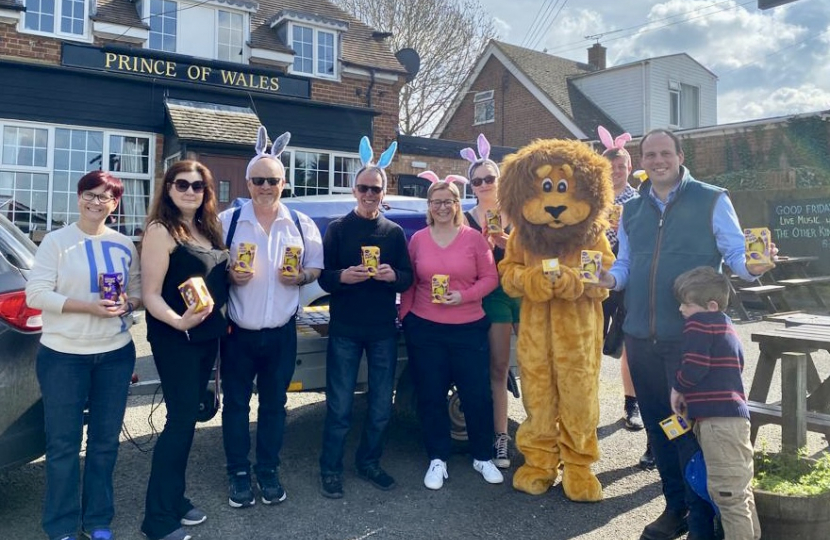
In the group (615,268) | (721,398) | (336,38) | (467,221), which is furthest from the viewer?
(336,38)

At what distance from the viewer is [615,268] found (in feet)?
12.3

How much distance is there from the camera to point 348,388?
3.96 metres

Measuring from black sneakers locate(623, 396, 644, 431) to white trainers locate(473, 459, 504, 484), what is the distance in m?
1.53

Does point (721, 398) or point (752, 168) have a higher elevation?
point (752, 168)

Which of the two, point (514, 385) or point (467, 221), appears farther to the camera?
point (514, 385)

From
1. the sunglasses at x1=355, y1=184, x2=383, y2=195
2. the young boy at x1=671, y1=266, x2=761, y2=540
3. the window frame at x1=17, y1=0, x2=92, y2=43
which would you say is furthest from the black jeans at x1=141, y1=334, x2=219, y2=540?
→ the window frame at x1=17, y1=0, x2=92, y2=43

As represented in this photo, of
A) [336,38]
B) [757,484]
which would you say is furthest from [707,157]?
[757,484]

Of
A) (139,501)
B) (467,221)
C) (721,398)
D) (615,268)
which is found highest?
(467,221)

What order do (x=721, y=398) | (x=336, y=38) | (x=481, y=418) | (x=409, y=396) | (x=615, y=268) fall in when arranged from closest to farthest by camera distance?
(x=721, y=398)
(x=615, y=268)
(x=481, y=418)
(x=409, y=396)
(x=336, y=38)

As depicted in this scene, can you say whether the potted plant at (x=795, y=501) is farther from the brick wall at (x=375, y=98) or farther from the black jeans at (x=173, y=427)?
the brick wall at (x=375, y=98)

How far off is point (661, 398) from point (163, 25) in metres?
13.2

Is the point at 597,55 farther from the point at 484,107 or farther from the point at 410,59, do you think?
the point at 410,59

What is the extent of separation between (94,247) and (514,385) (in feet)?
9.69

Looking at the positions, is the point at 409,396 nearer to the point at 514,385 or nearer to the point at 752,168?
the point at 514,385
